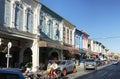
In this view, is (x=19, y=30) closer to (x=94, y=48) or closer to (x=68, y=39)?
(x=68, y=39)

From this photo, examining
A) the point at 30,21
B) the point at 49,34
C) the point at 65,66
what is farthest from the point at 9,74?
the point at 49,34

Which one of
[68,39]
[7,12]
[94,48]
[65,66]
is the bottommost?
[65,66]

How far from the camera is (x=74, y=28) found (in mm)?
48469

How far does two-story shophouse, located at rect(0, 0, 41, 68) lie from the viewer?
2414cm

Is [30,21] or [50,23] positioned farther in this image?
[50,23]

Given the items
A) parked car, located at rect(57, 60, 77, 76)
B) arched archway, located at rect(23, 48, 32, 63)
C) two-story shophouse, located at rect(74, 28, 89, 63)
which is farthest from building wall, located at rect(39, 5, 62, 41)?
two-story shophouse, located at rect(74, 28, 89, 63)

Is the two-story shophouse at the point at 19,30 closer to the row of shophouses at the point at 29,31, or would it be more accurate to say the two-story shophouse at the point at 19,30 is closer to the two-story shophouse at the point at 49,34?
the row of shophouses at the point at 29,31

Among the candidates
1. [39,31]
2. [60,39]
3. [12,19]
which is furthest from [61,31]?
[12,19]

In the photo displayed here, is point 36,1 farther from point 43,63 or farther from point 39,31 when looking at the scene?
point 43,63

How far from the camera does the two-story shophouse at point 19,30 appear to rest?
2414cm

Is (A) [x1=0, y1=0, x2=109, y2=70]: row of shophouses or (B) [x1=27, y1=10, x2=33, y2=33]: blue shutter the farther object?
(B) [x1=27, y1=10, x2=33, y2=33]: blue shutter

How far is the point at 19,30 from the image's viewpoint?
86.7 ft

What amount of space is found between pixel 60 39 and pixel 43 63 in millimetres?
5747

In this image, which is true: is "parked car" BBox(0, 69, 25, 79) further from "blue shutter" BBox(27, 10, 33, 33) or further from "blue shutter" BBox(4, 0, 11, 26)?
"blue shutter" BBox(27, 10, 33, 33)
